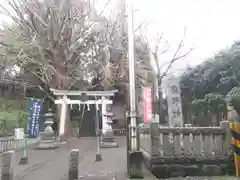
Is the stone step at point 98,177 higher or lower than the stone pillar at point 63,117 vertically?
lower

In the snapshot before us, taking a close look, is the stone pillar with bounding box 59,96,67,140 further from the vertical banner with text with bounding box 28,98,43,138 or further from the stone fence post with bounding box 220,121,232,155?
the stone fence post with bounding box 220,121,232,155

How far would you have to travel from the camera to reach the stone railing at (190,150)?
22.4 feet

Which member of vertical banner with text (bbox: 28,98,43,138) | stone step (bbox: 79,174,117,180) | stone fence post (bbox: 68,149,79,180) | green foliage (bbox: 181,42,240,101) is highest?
green foliage (bbox: 181,42,240,101)

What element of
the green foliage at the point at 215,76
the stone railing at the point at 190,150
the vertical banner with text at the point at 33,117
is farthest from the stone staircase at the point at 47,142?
the green foliage at the point at 215,76

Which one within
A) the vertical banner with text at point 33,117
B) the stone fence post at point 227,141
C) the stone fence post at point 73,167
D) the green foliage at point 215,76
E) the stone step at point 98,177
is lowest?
the stone step at point 98,177

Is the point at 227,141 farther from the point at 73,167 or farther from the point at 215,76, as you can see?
the point at 215,76

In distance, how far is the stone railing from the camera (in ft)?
22.4

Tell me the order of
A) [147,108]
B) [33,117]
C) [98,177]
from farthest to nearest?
[33,117], [147,108], [98,177]

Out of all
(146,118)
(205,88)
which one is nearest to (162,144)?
(146,118)

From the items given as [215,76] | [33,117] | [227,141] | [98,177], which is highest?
[215,76]

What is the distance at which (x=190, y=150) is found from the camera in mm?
7043

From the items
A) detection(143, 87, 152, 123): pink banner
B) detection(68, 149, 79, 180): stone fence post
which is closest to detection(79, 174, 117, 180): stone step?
detection(68, 149, 79, 180): stone fence post

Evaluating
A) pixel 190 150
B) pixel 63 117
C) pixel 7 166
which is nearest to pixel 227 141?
pixel 190 150

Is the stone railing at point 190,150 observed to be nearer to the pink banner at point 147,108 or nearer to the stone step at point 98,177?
the stone step at point 98,177
